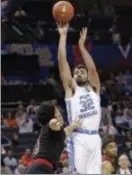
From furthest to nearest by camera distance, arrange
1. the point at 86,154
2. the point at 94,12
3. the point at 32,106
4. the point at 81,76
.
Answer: the point at 94,12
the point at 32,106
the point at 86,154
the point at 81,76

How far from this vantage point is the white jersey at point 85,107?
29.4 feet

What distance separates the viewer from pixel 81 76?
888cm

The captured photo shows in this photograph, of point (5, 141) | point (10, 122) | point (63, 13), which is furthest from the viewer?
point (10, 122)

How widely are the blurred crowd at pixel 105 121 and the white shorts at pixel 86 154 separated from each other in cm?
667

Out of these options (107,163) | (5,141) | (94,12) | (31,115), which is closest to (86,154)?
(107,163)

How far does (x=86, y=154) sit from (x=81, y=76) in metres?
1.04

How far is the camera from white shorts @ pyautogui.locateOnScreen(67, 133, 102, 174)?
353 inches

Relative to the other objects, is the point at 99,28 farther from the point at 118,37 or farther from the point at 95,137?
the point at 95,137

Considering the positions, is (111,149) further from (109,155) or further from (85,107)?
(85,107)

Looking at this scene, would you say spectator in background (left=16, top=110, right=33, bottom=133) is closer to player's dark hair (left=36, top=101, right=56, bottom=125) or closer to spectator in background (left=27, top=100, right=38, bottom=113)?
spectator in background (left=27, top=100, right=38, bottom=113)

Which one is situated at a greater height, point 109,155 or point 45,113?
point 45,113

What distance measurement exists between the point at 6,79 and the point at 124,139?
4.95 m

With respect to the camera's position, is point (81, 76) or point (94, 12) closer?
point (81, 76)

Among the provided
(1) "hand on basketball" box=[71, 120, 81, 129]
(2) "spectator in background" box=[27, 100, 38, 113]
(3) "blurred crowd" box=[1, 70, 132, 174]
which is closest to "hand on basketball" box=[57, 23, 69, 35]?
(1) "hand on basketball" box=[71, 120, 81, 129]
